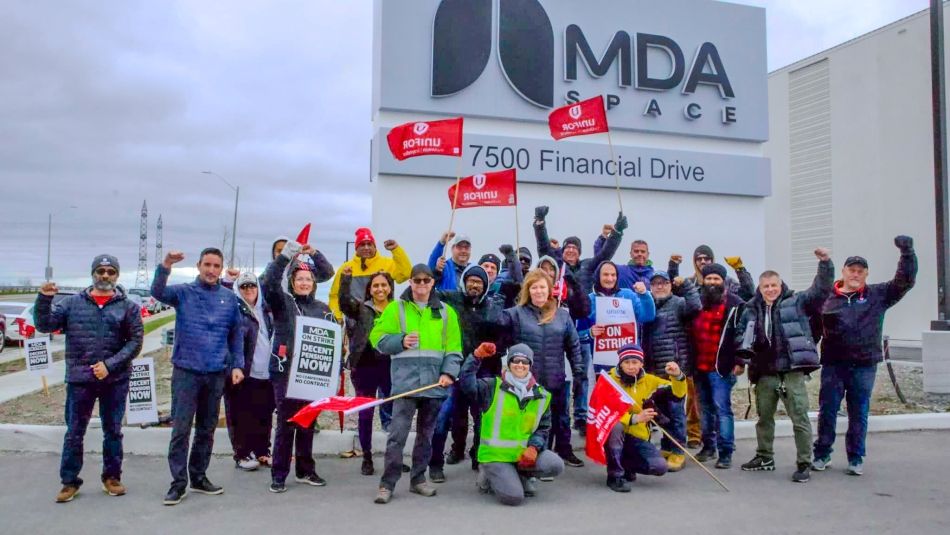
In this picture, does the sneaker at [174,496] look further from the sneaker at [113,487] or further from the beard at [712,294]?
the beard at [712,294]

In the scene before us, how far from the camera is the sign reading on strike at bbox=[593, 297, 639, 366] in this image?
7047 millimetres

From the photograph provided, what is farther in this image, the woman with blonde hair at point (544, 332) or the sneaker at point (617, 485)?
the woman with blonde hair at point (544, 332)

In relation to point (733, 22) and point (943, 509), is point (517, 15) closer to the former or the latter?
point (733, 22)

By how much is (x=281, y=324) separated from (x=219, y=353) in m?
0.67

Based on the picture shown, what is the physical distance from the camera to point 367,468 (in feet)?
21.7

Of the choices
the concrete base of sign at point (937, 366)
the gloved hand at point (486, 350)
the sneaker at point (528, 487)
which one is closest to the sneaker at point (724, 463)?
the sneaker at point (528, 487)

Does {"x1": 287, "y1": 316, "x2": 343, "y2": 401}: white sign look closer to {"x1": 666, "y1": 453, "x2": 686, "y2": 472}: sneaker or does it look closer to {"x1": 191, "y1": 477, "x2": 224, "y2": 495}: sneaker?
{"x1": 191, "y1": 477, "x2": 224, "y2": 495}: sneaker

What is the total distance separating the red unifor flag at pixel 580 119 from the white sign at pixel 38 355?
7.70 m

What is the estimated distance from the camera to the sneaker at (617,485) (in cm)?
603

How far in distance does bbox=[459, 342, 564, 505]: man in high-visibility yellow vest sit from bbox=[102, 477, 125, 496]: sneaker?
285cm

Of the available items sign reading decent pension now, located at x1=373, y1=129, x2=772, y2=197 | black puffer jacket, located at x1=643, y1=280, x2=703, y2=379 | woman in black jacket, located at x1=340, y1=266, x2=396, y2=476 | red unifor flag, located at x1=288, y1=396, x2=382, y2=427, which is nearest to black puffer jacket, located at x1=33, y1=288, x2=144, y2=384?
red unifor flag, located at x1=288, y1=396, x2=382, y2=427

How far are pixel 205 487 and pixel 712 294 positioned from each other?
16.0ft

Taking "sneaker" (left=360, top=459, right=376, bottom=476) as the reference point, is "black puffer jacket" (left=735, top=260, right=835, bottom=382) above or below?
above

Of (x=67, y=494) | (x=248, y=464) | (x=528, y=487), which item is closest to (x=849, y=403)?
(x=528, y=487)
